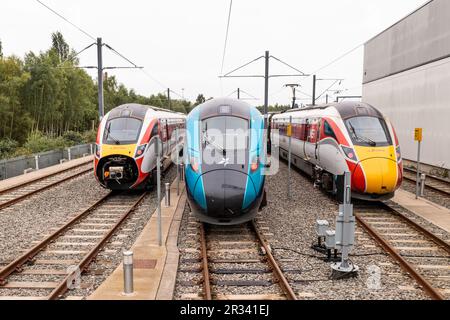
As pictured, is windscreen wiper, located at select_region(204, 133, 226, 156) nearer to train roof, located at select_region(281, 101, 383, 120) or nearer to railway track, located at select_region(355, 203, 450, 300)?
railway track, located at select_region(355, 203, 450, 300)

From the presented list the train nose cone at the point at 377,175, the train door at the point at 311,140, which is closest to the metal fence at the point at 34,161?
the train door at the point at 311,140

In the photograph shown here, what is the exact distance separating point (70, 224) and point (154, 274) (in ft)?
14.4

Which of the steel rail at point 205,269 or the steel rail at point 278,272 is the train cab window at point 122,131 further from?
the steel rail at point 278,272

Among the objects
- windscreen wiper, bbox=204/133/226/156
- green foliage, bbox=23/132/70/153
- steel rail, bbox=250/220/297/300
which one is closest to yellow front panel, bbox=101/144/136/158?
windscreen wiper, bbox=204/133/226/156

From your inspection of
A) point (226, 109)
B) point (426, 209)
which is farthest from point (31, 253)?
point (426, 209)

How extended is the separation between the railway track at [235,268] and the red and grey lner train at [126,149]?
434 cm

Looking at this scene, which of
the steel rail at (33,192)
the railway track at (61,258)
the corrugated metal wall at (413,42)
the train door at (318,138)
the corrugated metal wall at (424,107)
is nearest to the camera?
the railway track at (61,258)

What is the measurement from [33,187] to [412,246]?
556 inches

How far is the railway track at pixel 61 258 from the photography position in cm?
673

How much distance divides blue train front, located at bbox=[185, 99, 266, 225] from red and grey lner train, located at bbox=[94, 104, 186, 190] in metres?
3.72

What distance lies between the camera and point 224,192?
8.83 m

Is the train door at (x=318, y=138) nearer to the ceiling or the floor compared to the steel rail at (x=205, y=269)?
nearer to the ceiling

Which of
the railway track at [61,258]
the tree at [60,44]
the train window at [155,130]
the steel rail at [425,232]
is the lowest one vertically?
the railway track at [61,258]

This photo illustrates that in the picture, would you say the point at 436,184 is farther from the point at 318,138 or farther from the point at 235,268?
the point at 235,268
